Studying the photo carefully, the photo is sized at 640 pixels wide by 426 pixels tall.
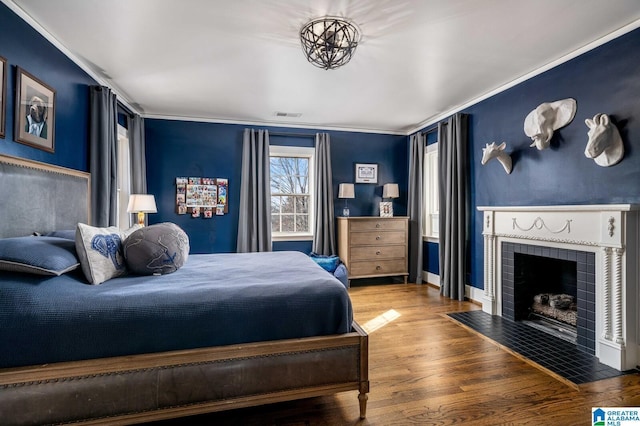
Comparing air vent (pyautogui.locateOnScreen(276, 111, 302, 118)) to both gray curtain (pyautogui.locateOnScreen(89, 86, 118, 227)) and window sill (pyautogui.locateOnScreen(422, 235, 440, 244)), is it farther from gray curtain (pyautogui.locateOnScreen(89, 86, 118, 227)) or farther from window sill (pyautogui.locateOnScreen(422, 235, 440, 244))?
window sill (pyautogui.locateOnScreen(422, 235, 440, 244))

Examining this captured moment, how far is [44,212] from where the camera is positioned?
2.19m

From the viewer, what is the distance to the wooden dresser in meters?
4.58

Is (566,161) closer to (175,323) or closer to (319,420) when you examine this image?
(319,420)

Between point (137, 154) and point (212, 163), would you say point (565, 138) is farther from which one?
point (137, 154)

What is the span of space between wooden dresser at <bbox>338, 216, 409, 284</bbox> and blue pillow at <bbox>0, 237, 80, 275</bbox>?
3.43 m

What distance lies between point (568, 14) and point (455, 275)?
2886 millimetres

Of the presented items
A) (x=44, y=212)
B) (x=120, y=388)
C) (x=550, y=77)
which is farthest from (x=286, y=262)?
(x=550, y=77)

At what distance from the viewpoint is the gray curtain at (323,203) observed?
15.8 ft

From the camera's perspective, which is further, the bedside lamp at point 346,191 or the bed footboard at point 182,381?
the bedside lamp at point 346,191

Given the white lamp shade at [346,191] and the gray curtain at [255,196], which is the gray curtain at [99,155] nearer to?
the gray curtain at [255,196]

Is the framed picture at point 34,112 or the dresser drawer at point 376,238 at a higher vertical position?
the framed picture at point 34,112

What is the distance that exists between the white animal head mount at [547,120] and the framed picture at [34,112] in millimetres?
4134

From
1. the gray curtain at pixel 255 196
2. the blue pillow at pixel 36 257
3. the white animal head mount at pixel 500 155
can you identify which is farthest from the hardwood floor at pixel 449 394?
the gray curtain at pixel 255 196

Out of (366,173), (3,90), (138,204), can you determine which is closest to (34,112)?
(3,90)
